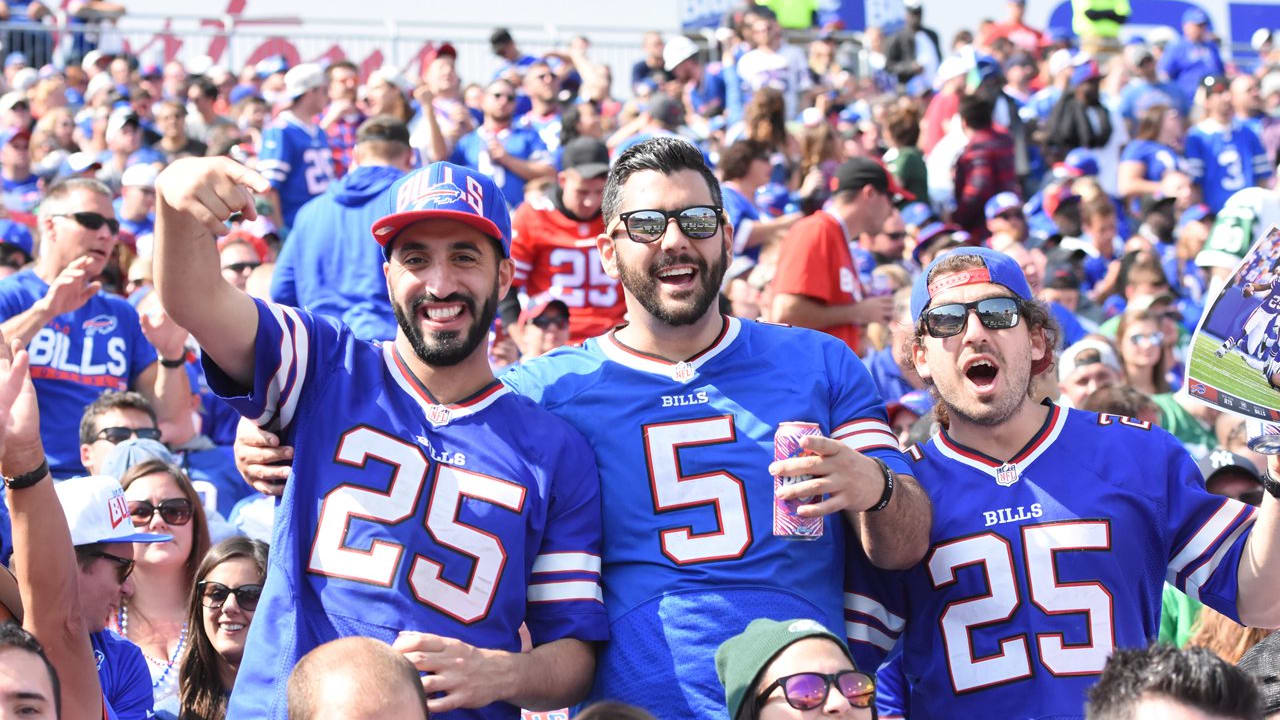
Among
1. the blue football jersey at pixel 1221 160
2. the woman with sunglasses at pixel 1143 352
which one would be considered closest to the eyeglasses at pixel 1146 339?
the woman with sunglasses at pixel 1143 352

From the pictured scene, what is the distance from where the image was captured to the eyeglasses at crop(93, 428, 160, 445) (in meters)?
6.53

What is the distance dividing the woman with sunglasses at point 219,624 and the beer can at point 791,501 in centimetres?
206

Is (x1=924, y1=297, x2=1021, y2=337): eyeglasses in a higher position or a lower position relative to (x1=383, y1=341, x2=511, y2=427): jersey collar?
higher

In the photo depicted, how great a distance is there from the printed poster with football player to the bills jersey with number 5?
0.32 meters

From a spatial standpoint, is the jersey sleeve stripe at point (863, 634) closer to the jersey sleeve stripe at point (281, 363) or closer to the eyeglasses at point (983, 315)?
the eyeglasses at point (983, 315)

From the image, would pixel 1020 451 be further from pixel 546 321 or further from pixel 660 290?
pixel 546 321

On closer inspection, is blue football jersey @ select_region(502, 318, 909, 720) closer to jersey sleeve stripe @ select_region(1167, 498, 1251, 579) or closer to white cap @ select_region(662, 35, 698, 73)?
jersey sleeve stripe @ select_region(1167, 498, 1251, 579)

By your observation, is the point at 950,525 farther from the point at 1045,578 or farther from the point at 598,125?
the point at 598,125

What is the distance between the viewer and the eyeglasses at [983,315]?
13.3 ft

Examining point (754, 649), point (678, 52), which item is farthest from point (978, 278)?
point (678, 52)

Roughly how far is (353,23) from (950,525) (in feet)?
53.4

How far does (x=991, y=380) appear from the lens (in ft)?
13.3

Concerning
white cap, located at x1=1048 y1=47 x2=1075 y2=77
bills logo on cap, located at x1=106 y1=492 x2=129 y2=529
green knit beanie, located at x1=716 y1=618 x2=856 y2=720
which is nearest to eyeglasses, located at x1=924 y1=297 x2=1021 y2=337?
green knit beanie, located at x1=716 y1=618 x2=856 y2=720

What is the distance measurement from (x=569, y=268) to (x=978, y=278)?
14.1 feet
